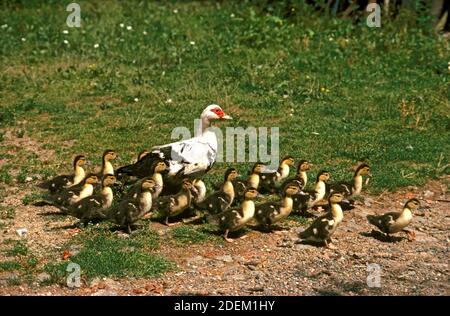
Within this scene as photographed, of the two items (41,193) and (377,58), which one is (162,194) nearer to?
(41,193)

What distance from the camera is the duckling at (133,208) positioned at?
10.4 meters

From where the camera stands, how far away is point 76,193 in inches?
434

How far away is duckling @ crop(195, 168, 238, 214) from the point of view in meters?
10.9

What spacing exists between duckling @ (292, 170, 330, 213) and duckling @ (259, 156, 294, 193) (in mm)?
650

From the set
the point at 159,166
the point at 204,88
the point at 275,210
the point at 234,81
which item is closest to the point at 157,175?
the point at 159,166

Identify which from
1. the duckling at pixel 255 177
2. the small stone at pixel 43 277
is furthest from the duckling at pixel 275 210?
the small stone at pixel 43 277

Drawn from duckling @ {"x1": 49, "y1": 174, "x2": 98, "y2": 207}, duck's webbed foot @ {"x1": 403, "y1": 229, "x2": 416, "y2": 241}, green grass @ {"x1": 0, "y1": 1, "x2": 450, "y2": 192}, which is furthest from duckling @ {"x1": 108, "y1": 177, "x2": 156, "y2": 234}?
duck's webbed foot @ {"x1": 403, "y1": 229, "x2": 416, "y2": 241}

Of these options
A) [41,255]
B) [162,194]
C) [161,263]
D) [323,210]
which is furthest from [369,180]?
[41,255]

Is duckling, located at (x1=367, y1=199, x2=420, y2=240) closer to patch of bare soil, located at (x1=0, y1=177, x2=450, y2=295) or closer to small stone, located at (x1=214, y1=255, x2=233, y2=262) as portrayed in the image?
patch of bare soil, located at (x1=0, y1=177, x2=450, y2=295)

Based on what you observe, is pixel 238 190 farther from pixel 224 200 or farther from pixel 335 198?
pixel 335 198

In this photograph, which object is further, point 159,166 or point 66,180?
point 66,180

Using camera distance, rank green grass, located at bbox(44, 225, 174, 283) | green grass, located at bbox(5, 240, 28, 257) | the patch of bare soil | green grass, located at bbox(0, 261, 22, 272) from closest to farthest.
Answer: the patch of bare soil
green grass, located at bbox(44, 225, 174, 283)
green grass, located at bbox(0, 261, 22, 272)
green grass, located at bbox(5, 240, 28, 257)

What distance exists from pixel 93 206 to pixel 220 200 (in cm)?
145

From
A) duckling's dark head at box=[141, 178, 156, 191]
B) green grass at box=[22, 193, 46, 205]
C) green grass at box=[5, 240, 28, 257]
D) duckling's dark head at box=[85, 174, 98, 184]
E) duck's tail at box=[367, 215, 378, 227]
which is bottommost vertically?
green grass at box=[5, 240, 28, 257]
